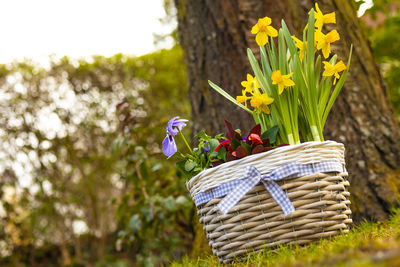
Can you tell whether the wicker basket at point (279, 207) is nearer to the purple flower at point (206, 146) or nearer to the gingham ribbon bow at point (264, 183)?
the gingham ribbon bow at point (264, 183)

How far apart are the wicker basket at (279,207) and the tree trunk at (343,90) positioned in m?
0.74

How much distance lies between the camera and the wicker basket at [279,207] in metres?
1.19

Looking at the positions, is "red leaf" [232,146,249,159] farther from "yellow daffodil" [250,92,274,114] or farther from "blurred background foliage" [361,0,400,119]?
"blurred background foliage" [361,0,400,119]

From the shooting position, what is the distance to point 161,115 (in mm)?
4535

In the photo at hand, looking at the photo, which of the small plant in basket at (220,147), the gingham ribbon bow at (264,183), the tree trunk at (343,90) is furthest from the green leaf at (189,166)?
the tree trunk at (343,90)

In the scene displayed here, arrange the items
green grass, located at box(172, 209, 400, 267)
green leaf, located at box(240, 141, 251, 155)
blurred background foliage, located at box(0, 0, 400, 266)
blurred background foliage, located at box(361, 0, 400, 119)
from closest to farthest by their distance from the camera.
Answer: green grass, located at box(172, 209, 400, 267) → green leaf, located at box(240, 141, 251, 155) → blurred background foliage, located at box(361, 0, 400, 119) → blurred background foliage, located at box(0, 0, 400, 266)

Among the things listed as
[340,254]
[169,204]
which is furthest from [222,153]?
[169,204]

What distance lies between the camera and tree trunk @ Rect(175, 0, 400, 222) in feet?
6.27

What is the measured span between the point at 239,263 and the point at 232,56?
1.35 meters

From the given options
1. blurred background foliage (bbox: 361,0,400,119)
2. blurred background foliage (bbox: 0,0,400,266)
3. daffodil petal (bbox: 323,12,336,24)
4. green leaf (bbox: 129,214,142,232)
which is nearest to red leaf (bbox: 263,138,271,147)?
daffodil petal (bbox: 323,12,336,24)

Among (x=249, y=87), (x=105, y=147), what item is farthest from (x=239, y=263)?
(x=105, y=147)

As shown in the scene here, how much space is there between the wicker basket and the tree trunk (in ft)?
2.44

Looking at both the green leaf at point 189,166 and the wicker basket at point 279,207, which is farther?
the green leaf at point 189,166

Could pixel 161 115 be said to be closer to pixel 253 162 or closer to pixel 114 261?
pixel 114 261
